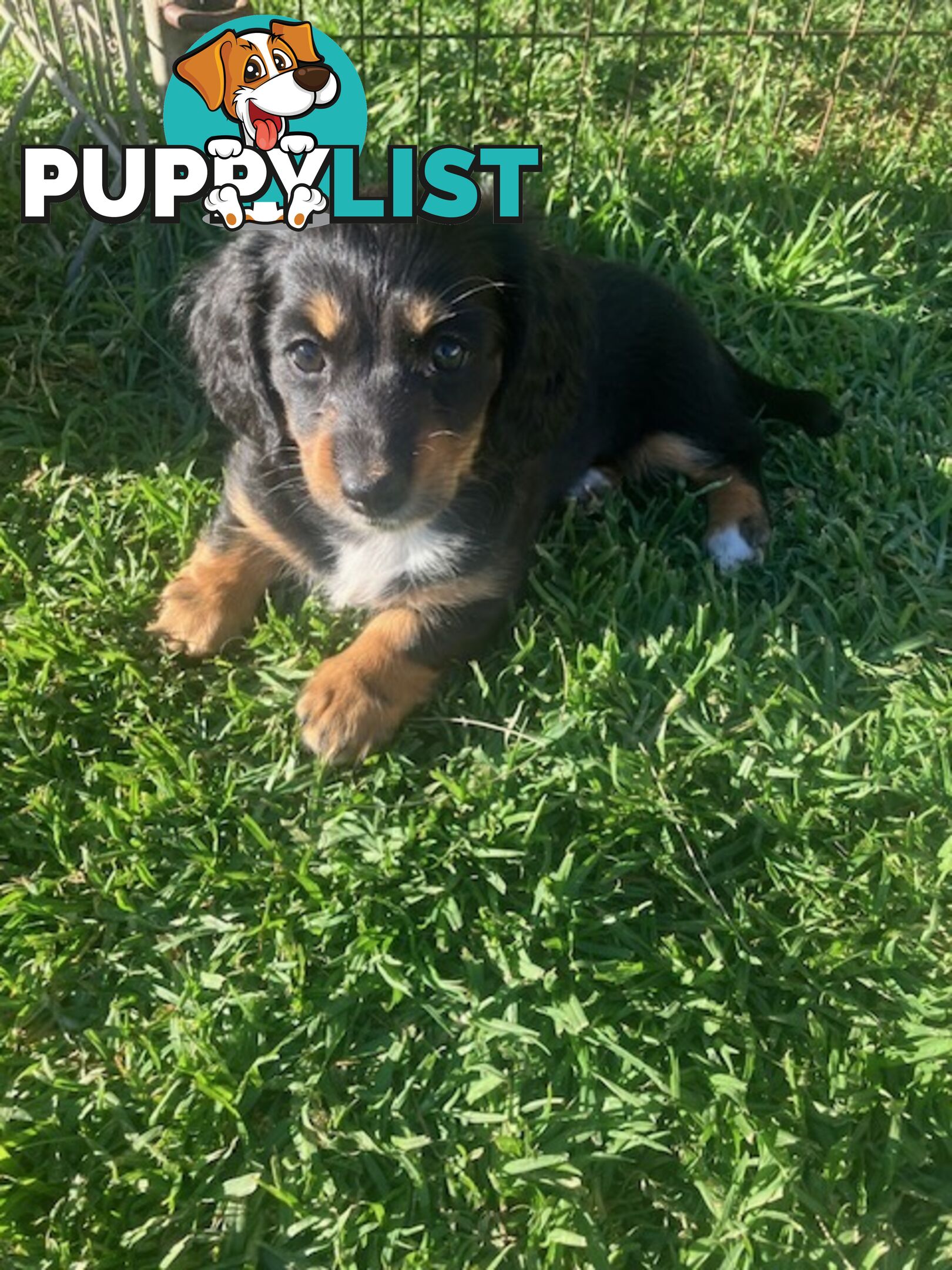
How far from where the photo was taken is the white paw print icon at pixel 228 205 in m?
2.68

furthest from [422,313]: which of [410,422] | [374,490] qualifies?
[374,490]

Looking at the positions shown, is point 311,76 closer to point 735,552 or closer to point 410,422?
point 410,422

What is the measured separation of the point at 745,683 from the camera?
2369mm

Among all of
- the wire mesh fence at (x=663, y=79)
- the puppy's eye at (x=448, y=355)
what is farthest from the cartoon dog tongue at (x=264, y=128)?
the puppy's eye at (x=448, y=355)

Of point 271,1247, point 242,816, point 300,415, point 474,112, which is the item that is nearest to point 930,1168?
point 271,1247

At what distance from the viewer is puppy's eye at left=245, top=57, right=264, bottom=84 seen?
266 cm

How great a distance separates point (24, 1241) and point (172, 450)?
5.81ft

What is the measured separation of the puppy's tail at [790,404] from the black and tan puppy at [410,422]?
0.37 feet

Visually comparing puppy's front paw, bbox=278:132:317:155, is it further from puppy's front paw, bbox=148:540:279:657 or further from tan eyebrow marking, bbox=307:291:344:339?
puppy's front paw, bbox=148:540:279:657

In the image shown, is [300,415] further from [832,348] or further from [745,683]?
[832,348]

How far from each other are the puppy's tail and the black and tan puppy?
112mm

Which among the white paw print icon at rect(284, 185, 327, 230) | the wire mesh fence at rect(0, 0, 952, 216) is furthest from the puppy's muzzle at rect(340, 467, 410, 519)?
the wire mesh fence at rect(0, 0, 952, 216)

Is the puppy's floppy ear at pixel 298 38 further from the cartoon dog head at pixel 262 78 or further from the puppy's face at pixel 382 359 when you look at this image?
the puppy's face at pixel 382 359

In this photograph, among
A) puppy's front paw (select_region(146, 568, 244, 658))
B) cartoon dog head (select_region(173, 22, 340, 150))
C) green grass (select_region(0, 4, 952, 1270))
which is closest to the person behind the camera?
green grass (select_region(0, 4, 952, 1270))
